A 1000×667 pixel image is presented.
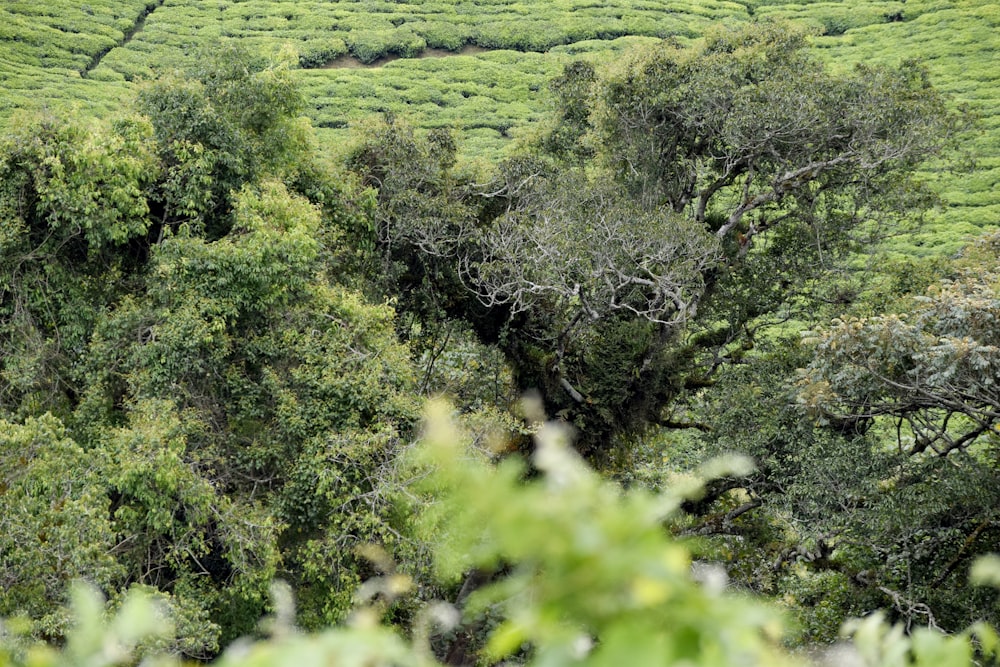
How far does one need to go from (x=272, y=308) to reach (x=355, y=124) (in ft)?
15.1

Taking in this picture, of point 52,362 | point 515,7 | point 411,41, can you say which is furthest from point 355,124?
point 515,7

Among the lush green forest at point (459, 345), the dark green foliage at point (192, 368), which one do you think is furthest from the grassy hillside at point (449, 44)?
the dark green foliage at point (192, 368)

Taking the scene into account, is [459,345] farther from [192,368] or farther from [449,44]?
[449,44]

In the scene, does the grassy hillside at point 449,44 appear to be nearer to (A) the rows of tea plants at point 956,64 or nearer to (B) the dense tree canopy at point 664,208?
(A) the rows of tea plants at point 956,64

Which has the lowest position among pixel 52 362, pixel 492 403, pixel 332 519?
pixel 492 403

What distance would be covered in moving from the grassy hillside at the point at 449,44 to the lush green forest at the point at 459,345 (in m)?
13.7

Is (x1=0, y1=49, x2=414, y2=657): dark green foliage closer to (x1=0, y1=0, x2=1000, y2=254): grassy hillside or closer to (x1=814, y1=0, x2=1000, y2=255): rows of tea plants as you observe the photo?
(x1=0, y1=0, x2=1000, y2=254): grassy hillside

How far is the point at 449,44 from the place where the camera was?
38.8 m

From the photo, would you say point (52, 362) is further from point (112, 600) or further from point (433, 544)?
point (433, 544)

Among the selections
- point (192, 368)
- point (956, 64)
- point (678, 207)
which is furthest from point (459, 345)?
point (956, 64)

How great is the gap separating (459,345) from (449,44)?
2623 centimetres

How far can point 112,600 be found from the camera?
24.6ft

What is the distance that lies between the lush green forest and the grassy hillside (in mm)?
13713

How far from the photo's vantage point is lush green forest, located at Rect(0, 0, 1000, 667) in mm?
8594
